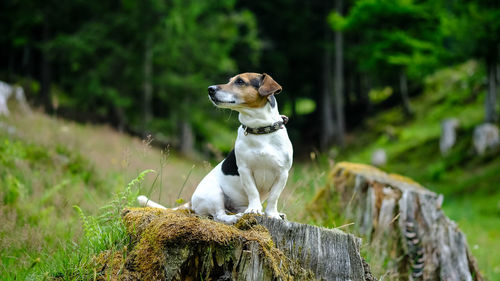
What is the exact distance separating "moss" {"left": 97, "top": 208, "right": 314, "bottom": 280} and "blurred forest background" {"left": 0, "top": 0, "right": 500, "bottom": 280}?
1479mm

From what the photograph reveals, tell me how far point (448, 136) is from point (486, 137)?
7.65ft

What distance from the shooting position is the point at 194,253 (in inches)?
120

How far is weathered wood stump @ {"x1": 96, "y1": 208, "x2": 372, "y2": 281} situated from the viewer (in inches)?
117

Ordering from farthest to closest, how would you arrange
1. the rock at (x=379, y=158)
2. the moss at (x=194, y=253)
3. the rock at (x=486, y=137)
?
1. the rock at (x=379, y=158)
2. the rock at (x=486, y=137)
3. the moss at (x=194, y=253)

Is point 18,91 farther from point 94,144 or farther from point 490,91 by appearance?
point 490,91

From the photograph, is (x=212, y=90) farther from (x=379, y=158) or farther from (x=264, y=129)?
(x=379, y=158)

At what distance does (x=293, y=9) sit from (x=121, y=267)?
79.0ft

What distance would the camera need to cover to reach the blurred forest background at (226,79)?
332 inches

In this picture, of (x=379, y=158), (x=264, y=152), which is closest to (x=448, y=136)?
(x=379, y=158)

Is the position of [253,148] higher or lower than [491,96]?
higher

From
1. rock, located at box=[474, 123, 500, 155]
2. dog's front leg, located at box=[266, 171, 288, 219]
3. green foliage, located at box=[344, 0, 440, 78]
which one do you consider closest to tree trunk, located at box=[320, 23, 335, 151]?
green foliage, located at box=[344, 0, 440, 78]

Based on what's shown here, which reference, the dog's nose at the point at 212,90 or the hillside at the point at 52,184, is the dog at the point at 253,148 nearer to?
the dog's nose at the point at 212,90

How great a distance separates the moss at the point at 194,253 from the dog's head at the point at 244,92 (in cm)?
92

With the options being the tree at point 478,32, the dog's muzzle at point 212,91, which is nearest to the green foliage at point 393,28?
the tree at point 478,32
